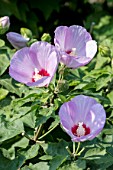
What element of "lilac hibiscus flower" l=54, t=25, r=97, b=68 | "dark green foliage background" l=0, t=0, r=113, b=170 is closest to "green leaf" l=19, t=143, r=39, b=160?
"dark green foliage background" l=0, t=0, r=113, b=170

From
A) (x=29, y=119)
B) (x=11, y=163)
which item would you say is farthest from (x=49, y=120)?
(x=11, y=163)

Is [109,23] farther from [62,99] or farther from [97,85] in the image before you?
[62,99]

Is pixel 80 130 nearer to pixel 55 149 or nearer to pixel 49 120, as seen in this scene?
pixel 55 149

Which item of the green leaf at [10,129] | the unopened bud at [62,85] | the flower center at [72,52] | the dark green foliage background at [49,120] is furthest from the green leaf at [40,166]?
the flower center at [72,52]

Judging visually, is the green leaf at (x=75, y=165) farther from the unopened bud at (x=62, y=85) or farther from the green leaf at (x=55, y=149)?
the unopened bud at (x=62, y=85)

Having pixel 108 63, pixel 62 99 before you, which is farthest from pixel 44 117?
pixel 108 63

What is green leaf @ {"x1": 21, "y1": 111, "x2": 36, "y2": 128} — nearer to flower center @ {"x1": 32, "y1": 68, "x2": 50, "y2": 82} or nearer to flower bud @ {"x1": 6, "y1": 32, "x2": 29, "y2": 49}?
flower center @ {"x1": 32, "y1": 68, "x2": 50, "y2": 82}
